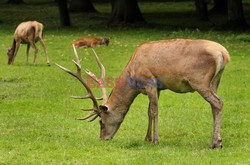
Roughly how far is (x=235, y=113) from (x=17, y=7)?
109 feet

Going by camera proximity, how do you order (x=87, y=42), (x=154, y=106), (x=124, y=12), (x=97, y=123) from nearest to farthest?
(x=154, y=106) → (x=97, y=123) → (x=87, y=42) → (x=124, y=12)

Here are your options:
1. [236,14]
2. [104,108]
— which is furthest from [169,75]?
[236,14]

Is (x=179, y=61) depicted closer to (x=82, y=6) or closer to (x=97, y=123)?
(x=97, y=123)

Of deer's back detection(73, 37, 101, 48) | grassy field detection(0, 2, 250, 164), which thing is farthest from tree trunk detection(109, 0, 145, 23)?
deer's back detection(73, 37, 101, 48)

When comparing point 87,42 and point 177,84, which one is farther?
point 87,42

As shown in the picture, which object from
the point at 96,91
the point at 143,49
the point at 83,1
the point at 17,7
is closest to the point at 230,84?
the point at 96,91

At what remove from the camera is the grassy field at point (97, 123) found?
26.7ft

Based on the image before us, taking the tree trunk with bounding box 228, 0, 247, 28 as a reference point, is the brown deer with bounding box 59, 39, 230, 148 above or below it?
above

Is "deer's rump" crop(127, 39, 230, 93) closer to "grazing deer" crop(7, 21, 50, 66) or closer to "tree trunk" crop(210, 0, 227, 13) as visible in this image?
"grazing deer" crop(7, 21, 50, 66)

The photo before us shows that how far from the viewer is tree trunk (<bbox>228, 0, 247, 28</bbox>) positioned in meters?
27.3

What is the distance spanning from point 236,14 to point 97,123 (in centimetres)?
1735

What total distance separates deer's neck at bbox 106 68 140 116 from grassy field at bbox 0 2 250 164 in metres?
0.46

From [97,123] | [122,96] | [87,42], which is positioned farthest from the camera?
[87,42]

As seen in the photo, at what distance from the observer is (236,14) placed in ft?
90.0
